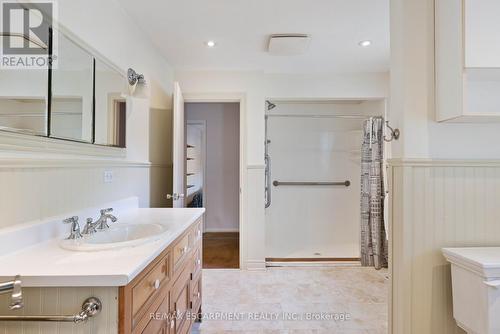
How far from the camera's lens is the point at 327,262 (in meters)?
3.49

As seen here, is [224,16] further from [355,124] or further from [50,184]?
[355,124]

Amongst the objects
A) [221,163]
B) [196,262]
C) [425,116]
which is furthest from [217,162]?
[425,116]

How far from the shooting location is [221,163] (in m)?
4.84

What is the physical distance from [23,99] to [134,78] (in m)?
1.08

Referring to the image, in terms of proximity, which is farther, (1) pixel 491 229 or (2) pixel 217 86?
(2) pixel 217 86

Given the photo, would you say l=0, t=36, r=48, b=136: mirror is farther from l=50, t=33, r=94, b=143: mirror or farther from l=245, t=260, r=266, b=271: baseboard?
l=245, t=260, r=266, b=271: baseboard

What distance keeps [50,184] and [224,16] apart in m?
1.65

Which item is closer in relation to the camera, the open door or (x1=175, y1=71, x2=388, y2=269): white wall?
the open door

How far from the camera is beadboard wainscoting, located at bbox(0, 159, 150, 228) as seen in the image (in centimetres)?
108

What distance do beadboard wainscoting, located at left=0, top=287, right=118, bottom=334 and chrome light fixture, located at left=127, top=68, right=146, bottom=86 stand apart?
1.64m

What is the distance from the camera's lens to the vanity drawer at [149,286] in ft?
3.18

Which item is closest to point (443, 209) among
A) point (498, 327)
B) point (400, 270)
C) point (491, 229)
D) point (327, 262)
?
point (491, 229)

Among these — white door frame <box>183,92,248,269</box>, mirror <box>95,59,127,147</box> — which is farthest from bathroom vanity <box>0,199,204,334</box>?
white door frame <box>183,92,248,269</box>

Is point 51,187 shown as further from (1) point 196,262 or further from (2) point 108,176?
(1) point 196,262
